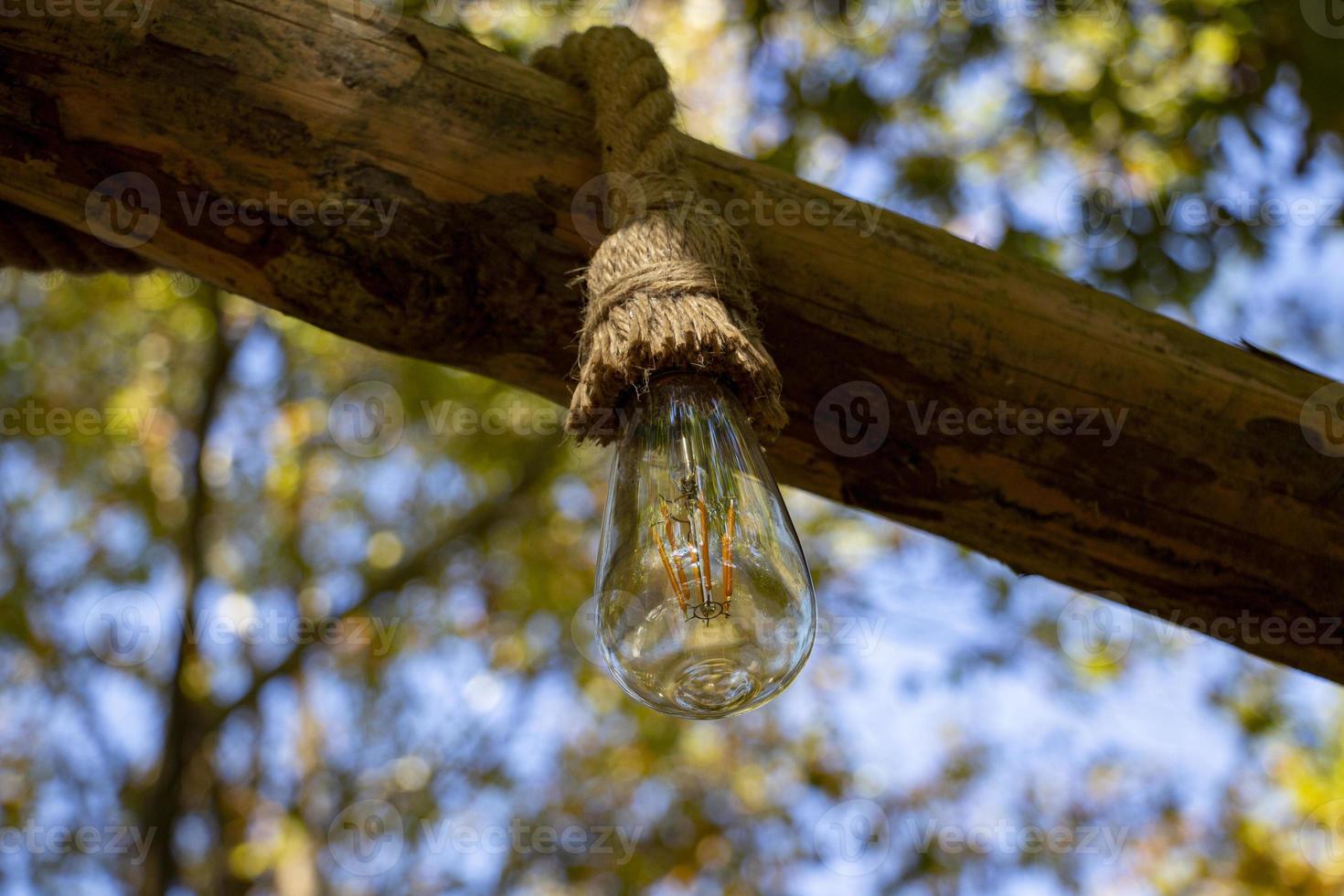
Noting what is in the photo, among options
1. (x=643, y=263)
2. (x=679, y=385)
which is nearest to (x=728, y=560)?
(x=679, y=385)

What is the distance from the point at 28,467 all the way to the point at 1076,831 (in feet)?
17.7

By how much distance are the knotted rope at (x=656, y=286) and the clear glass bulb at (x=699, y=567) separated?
0.14 feet

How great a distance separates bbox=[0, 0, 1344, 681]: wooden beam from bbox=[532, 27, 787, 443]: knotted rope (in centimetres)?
9

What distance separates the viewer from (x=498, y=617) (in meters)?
6.36

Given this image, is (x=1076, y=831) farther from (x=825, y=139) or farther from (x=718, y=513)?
(x=718, y=513)

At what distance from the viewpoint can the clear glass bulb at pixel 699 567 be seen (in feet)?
3.85

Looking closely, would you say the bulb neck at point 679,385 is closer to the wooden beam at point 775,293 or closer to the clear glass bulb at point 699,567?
the clear glass bulb at point 699,567

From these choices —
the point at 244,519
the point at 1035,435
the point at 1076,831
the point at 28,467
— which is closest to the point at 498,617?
the point at 244,519

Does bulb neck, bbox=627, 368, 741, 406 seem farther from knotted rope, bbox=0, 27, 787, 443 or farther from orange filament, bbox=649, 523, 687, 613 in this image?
orange filament, bbox=649, 523, 687, 613

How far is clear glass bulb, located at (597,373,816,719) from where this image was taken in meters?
1.17

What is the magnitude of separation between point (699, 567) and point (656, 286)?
0.28m

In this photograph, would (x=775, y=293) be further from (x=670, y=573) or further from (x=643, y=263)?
(x=670, y=573)

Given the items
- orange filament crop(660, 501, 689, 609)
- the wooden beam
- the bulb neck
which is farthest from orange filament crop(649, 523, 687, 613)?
the wooden beam

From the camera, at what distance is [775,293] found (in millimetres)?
1511
